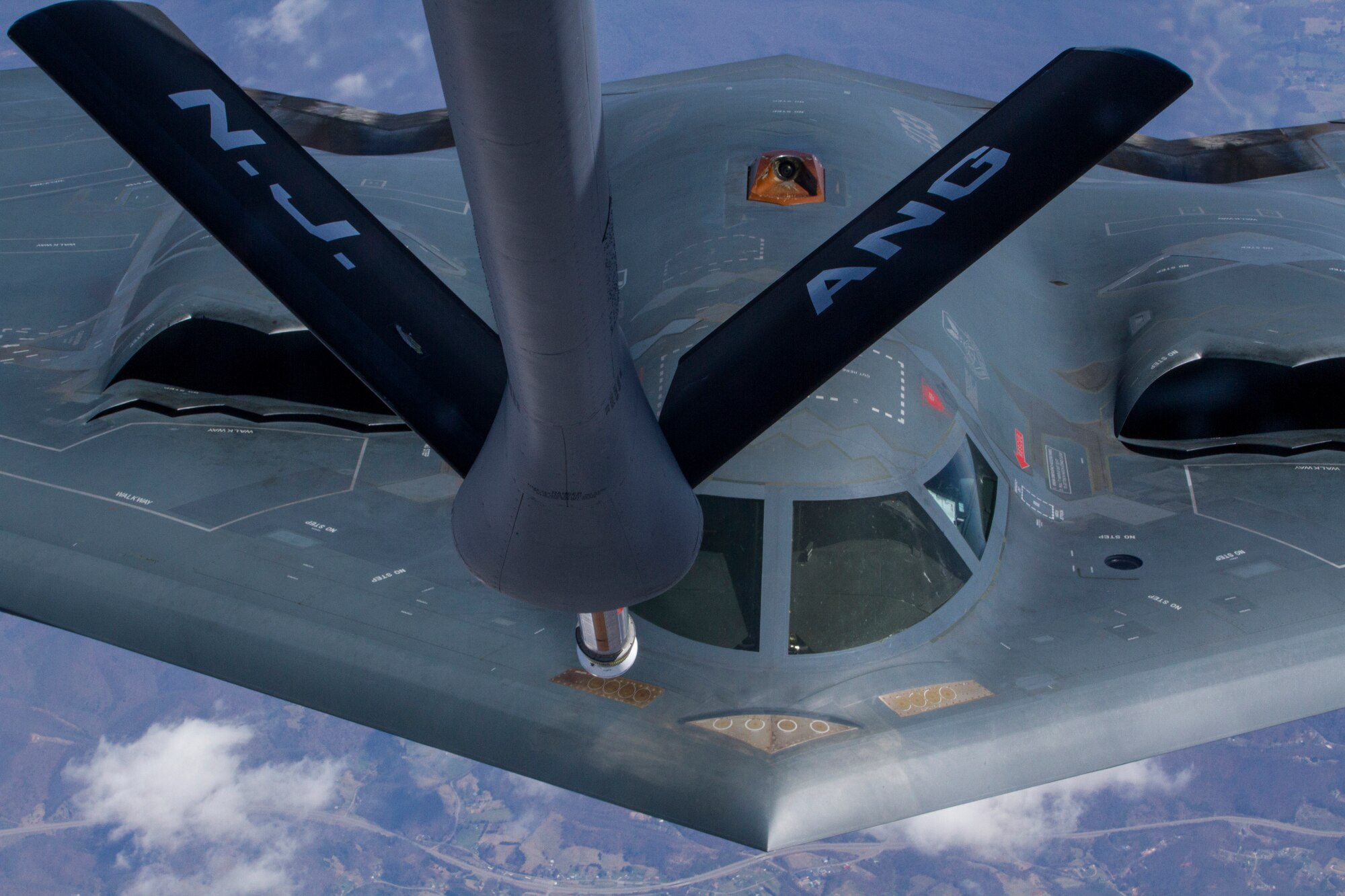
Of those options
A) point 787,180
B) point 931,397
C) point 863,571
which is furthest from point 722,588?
point 787,180

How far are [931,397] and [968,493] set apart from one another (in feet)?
2.65

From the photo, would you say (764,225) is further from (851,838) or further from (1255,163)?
(851,838)

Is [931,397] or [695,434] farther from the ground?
[695,434]

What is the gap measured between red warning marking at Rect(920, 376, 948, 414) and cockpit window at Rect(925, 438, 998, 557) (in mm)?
342

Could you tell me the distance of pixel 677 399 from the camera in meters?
5.36

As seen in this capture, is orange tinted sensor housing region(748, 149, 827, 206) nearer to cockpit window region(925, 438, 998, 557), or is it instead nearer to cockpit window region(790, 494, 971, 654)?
cockpit window region(925, 438, 998, 557)

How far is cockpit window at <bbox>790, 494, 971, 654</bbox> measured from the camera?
705cm

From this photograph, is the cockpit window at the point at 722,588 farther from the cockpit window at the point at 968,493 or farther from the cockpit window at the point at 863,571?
the cockpit window at the point at 968,493

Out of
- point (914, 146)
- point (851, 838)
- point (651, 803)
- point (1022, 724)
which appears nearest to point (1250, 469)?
point (1022, 724)

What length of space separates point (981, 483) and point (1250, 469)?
9.89 ft

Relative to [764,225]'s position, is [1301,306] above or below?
below

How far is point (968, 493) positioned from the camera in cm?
818

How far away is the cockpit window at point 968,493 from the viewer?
7883 millimetres

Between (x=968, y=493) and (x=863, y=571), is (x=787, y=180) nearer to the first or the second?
(x=968, y=493)
